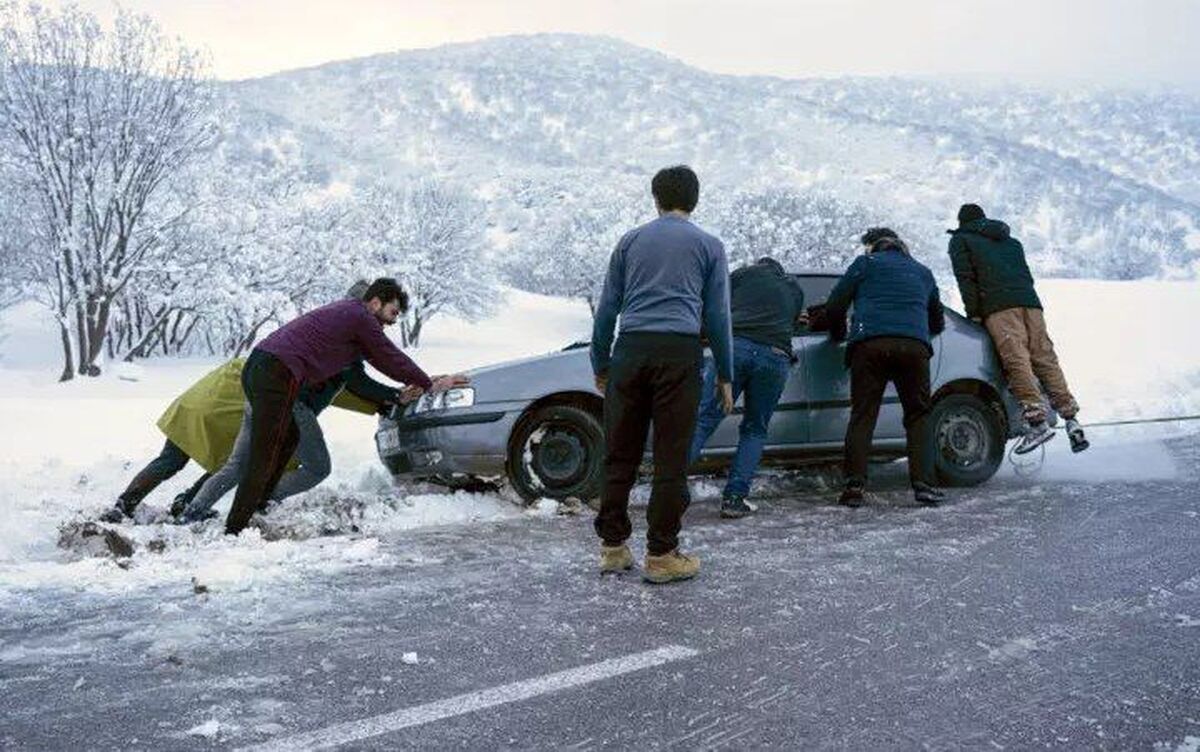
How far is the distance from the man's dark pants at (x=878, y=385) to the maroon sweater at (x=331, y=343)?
283cm

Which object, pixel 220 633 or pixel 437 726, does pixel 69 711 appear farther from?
pixel 437 726

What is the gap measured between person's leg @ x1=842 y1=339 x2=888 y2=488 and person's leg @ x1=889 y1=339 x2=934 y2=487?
0.37ft

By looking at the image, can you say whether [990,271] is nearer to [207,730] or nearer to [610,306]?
[610,306]

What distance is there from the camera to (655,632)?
3.66 m

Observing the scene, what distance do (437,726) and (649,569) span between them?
5.96ft

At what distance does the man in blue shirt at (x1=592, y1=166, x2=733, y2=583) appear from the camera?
14.8 ft

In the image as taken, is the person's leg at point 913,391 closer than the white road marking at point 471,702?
No

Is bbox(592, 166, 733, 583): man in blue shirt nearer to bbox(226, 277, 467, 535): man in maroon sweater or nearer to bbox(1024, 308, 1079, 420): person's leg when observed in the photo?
bbox(226, 277, 467, 535): man in maroon sweater

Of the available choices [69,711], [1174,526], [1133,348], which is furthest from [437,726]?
[1133,348]

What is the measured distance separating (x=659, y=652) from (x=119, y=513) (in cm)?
407

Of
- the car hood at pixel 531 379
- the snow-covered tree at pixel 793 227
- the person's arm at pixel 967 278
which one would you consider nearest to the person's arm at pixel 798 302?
the car hood at pixel 531 379

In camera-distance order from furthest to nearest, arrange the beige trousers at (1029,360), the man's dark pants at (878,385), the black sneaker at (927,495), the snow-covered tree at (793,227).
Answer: the snow-covered tree at (793,227)
the beige trousers at (1029,360)
the man's dark pants at (878,385)
the black sneaker at (927,495)

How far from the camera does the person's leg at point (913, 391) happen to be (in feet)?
21.4

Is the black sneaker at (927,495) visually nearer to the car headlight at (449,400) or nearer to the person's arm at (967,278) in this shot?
the person's arm at (967,278)
